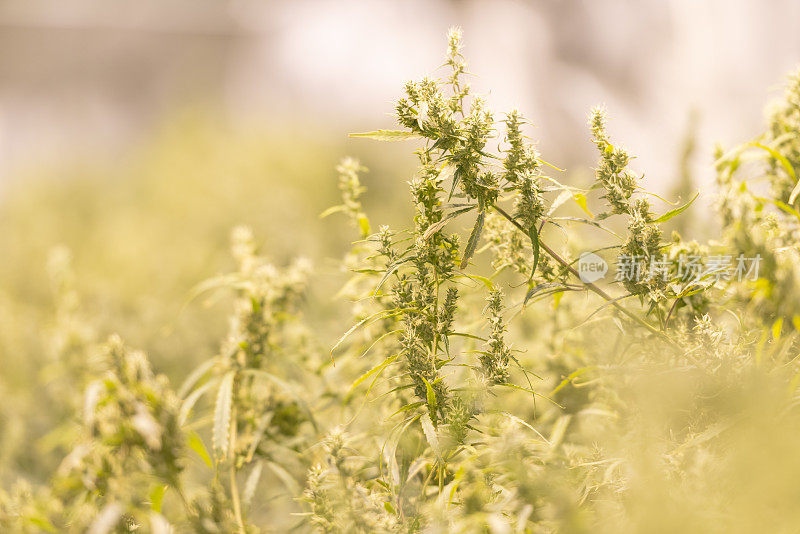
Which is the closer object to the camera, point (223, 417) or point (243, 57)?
point (223, 417)

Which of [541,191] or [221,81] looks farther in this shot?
[221,81]

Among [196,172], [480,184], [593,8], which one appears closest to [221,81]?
[196,172]

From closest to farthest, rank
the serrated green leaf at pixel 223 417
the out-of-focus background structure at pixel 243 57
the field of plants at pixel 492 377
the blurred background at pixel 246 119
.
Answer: the field of plants at pixel 492 377 → the serrated green leaf at pixel 223 417 → the blurred background at pixel 246 119 → the out-of-focus background structure at pixel 243 57

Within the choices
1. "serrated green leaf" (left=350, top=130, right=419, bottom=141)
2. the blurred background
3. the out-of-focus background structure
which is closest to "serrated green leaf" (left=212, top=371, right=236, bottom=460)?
the blurred background

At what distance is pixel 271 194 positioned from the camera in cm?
143

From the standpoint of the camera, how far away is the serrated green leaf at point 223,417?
17.8 inches

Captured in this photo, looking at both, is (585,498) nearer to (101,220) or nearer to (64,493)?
(64,493)

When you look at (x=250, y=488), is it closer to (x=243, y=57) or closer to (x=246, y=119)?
(x=246, y=119)

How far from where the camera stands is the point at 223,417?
481 mm

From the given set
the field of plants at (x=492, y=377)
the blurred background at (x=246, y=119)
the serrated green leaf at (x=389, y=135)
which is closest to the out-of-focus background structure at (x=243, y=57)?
the blurred background at (x=246, y=119)

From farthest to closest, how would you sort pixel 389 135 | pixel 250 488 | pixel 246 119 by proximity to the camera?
1. pixel 246 119
2. pixel 250 488
3. pixel 389 135

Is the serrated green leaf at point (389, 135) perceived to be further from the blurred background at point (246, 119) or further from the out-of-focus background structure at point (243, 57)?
the out-of-focus background structure at point (243, 57)

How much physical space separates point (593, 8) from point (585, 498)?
58.9 inches

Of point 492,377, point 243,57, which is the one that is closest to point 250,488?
point 492,377
